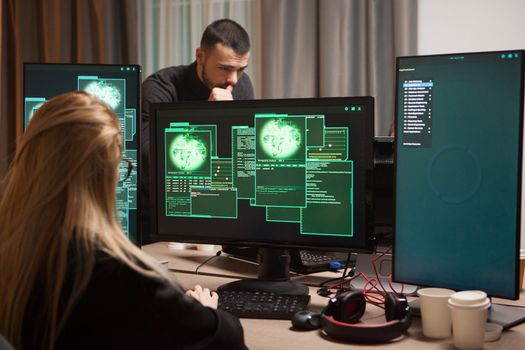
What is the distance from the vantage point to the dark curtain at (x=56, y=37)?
4.01 metres

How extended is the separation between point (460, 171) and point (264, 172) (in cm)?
49

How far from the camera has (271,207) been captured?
67.5 inches

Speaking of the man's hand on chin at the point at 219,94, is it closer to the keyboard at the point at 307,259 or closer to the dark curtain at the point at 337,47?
the dark curtain at the point at 337,47

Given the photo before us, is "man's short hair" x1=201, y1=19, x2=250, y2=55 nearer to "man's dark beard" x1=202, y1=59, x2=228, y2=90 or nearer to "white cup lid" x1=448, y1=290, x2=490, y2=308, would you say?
"man's dark beard" x1=202, y1=59, x2=228, y2=90

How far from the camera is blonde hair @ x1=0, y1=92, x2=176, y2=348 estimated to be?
3.25 feet

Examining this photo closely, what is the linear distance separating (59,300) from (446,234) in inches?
36.3

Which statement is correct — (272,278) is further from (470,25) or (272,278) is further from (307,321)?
(470,25)

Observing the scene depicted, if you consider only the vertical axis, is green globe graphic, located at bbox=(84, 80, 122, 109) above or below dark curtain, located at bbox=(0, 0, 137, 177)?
below

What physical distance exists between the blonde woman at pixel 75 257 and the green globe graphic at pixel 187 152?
681 mm

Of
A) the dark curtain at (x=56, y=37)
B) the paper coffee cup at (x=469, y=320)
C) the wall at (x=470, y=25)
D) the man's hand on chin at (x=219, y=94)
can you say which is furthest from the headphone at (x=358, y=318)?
the dark curtain at (x=56, y=37)

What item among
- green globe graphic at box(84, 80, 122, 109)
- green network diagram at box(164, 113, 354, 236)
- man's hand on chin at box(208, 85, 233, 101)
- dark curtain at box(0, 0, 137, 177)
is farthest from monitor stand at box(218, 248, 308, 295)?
dark curtain at box(0, 0, 137, 177)

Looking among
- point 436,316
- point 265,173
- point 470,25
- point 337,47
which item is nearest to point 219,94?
point 337,47

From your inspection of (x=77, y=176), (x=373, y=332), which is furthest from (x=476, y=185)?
(x=77, y=176)

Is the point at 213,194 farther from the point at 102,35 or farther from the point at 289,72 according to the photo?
the point at 102,35
